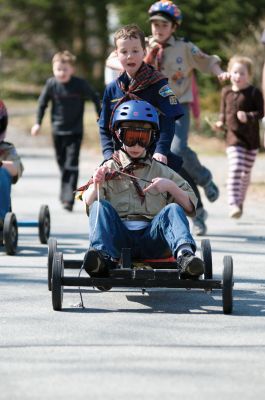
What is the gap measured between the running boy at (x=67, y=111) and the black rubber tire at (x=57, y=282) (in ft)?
21.0

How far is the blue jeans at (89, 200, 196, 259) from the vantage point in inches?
305

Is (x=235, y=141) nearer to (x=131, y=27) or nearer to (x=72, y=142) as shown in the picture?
(x=72, y=142)

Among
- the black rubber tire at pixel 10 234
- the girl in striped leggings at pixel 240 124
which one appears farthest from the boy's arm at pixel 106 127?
the girl in striped leggings at pixel 240 124

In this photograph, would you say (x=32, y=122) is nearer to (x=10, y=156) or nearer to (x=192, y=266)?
(x=10, y=156)

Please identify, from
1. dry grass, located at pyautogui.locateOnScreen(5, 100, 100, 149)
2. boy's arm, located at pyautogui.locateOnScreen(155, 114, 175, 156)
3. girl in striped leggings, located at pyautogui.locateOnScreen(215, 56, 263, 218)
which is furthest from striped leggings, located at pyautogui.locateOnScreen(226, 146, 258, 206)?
dry grass, located at pyautogui.locateOnScreen(5, 100, 100, 149)

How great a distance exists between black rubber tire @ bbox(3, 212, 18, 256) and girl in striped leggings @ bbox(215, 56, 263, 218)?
3.07 meters

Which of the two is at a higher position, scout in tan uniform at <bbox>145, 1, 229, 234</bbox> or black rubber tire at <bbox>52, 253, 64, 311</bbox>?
scout in tan uniform at <bbox>145, 1, 229, 234</bbox>

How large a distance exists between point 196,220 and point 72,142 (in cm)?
309

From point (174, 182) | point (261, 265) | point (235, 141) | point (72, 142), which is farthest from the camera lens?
point (72, 142)

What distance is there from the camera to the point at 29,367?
19.9 ft

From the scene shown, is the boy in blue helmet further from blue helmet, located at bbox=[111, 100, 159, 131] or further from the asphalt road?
the asphalt road

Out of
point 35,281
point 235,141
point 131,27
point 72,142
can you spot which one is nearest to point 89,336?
point 35,281

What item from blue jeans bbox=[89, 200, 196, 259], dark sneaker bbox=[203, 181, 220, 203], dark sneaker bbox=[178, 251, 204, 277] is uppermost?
dark sneaker bbox=[203, 181, 220, 203]

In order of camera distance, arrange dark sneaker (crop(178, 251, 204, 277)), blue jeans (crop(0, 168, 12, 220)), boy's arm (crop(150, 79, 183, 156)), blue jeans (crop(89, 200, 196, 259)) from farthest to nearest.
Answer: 1. blue jeans (crop(0, 168, 12, 220))
2. boy's arm (crop(150, 79, 183, 156))
3. blue jeans (crop(89, 200, 196, 259))
4. dark sneaker (crop(178, 251, 204, 277))
